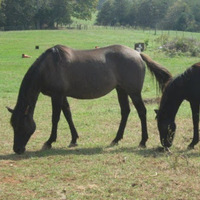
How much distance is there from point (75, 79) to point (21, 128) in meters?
1.47

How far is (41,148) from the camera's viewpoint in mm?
7559

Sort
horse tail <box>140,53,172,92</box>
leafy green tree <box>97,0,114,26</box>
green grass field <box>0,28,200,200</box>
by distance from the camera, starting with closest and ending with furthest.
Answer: green grass field <box>0,28,200,200</box> < horse tail <box>140,53,172,92</box> < leafy green tree <box>97,0,114,26</box>

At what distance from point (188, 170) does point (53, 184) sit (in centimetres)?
213

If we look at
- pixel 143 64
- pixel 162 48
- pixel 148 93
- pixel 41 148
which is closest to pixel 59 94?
pixel 41 148

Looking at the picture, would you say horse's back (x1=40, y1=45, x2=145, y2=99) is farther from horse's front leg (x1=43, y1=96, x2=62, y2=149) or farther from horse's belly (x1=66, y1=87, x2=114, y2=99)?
horse's front leg (x1=43, y1=96, x2=62, y2=149)

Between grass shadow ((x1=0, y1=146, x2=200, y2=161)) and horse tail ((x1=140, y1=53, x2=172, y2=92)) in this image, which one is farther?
horse tail ((x1=140, y1=53, x2=172, y2=92))

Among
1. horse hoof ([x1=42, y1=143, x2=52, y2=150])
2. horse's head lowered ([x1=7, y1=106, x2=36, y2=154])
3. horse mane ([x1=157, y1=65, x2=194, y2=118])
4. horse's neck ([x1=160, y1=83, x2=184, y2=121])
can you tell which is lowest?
horse hoof ([x1=42, y1=143, x2=52, y2=150])

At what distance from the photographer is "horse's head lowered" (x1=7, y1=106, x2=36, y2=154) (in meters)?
6.95

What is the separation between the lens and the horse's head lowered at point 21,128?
274 inches

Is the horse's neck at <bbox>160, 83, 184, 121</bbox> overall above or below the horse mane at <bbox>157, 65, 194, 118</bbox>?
below

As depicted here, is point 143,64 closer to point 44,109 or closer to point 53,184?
point 53,184

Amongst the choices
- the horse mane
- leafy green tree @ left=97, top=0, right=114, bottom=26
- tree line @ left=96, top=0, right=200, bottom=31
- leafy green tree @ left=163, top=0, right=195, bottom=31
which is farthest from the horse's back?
leafy green tree @ left=97, top=0, right=114, bottom=26

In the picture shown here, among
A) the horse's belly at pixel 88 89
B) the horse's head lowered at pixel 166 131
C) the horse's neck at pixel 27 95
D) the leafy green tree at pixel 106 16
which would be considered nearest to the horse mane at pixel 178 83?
the horse's head lowered at pixel 166 131

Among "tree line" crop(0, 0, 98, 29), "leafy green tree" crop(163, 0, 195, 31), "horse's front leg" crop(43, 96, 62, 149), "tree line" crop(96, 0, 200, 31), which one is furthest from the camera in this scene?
"tree line" crop(96, 0, 200, 31)
